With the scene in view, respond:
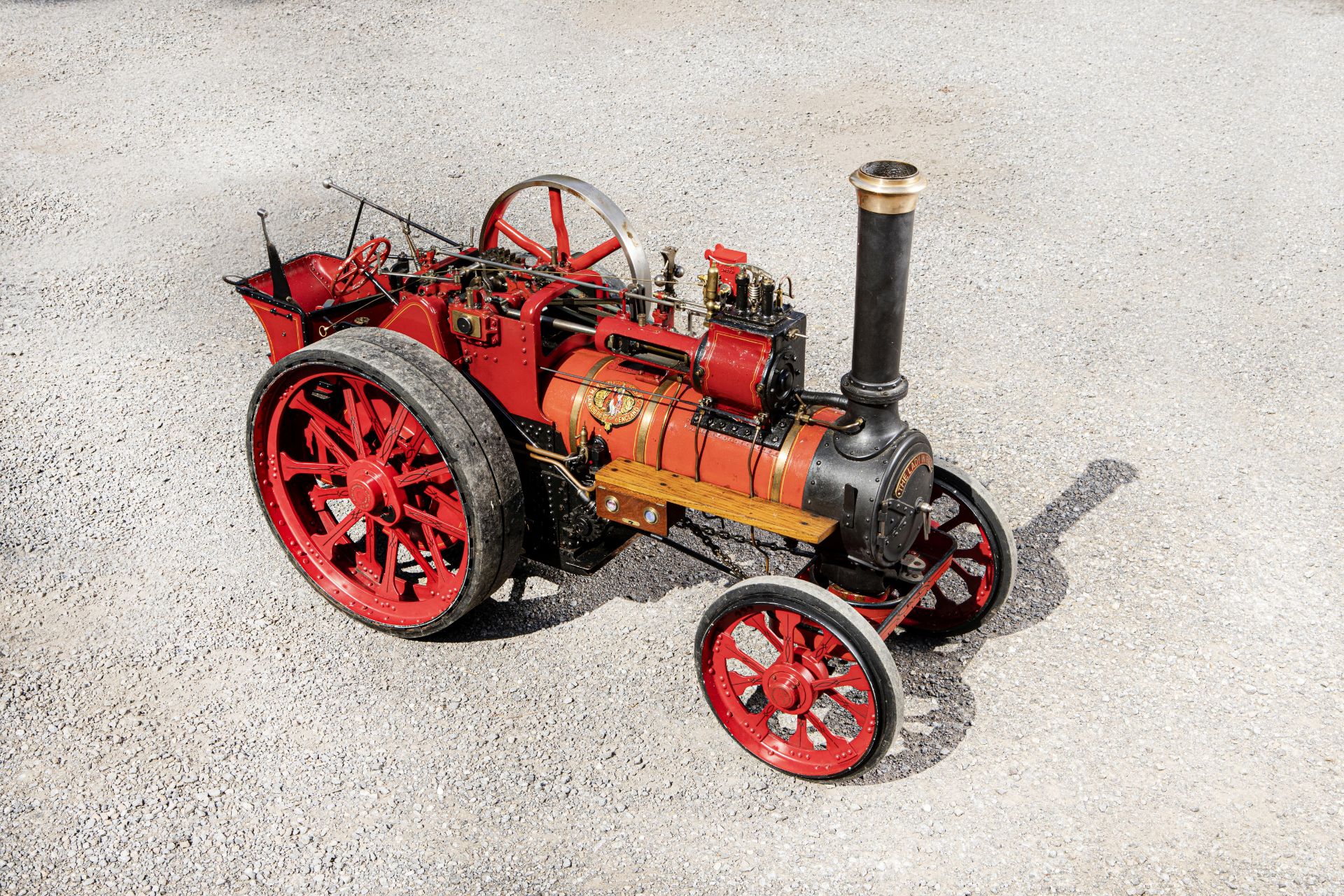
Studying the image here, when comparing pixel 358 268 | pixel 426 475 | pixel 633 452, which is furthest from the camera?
pixel 358 268

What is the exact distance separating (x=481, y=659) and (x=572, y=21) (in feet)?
31.1

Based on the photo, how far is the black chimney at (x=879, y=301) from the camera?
13.7 feet

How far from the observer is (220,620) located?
5945 millimetres

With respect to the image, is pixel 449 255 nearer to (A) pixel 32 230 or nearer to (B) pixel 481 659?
(B) pixel 481 659

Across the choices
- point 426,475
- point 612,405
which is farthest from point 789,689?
point 426,475

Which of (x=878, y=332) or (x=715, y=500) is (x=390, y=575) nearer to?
(x=715, y=500)

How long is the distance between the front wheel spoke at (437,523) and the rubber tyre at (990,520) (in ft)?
7.01

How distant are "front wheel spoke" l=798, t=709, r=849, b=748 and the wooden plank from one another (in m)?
0.74

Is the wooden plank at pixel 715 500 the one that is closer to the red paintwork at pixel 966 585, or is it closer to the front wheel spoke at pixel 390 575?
the red paintwork at pixel 966 585

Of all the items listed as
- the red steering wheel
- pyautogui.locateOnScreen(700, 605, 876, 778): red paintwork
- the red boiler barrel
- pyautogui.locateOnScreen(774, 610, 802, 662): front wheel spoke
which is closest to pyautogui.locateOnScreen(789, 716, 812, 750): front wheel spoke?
pyautogui.locateOnScreen(700, 605, 876, 778): red paintwork

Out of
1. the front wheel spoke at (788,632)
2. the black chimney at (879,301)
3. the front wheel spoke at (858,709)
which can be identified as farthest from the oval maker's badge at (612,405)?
the front wheel spoke at (858,709)

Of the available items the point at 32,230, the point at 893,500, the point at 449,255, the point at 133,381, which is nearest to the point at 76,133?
the point at 32,230

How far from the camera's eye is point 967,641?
19.0ft

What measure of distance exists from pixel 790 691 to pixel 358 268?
9.83 feet
